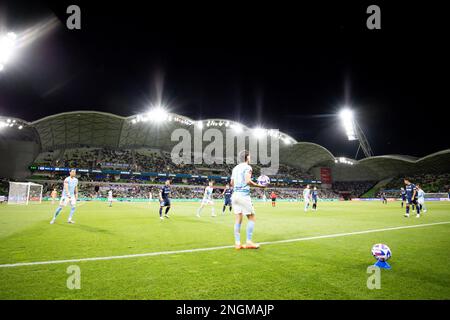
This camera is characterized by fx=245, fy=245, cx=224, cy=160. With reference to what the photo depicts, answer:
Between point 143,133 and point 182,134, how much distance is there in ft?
32.3

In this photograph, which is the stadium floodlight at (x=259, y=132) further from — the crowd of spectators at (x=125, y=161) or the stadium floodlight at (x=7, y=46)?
the stadium floodlight at (x=7, y=46)

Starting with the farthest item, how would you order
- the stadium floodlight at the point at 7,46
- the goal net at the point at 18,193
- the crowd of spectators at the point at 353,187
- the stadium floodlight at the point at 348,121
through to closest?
the crowd of spectators at the point at 353,187
the stadium floodlight at the point at 348,121
the goal net at the point at 18,193
the stadium floodlight at the point at 7,46

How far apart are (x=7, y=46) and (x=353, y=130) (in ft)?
212

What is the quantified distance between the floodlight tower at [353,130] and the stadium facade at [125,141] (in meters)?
4.11

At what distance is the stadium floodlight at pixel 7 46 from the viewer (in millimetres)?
15812

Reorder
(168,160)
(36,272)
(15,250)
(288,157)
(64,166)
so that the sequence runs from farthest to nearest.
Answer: (288,157) → (168,160) → (64,166) → (15,250) → (36,272)

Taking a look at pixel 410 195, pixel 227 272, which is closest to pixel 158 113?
pixel 410 195

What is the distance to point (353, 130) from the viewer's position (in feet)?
200

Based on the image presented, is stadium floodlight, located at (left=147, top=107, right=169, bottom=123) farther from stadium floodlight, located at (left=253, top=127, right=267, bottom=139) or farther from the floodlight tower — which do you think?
the floodlight tower

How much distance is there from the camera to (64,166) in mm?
56031

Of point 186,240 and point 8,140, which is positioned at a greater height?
point 8,140

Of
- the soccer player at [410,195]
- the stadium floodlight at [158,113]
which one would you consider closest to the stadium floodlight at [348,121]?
the stadium floodlight at [158,113]
